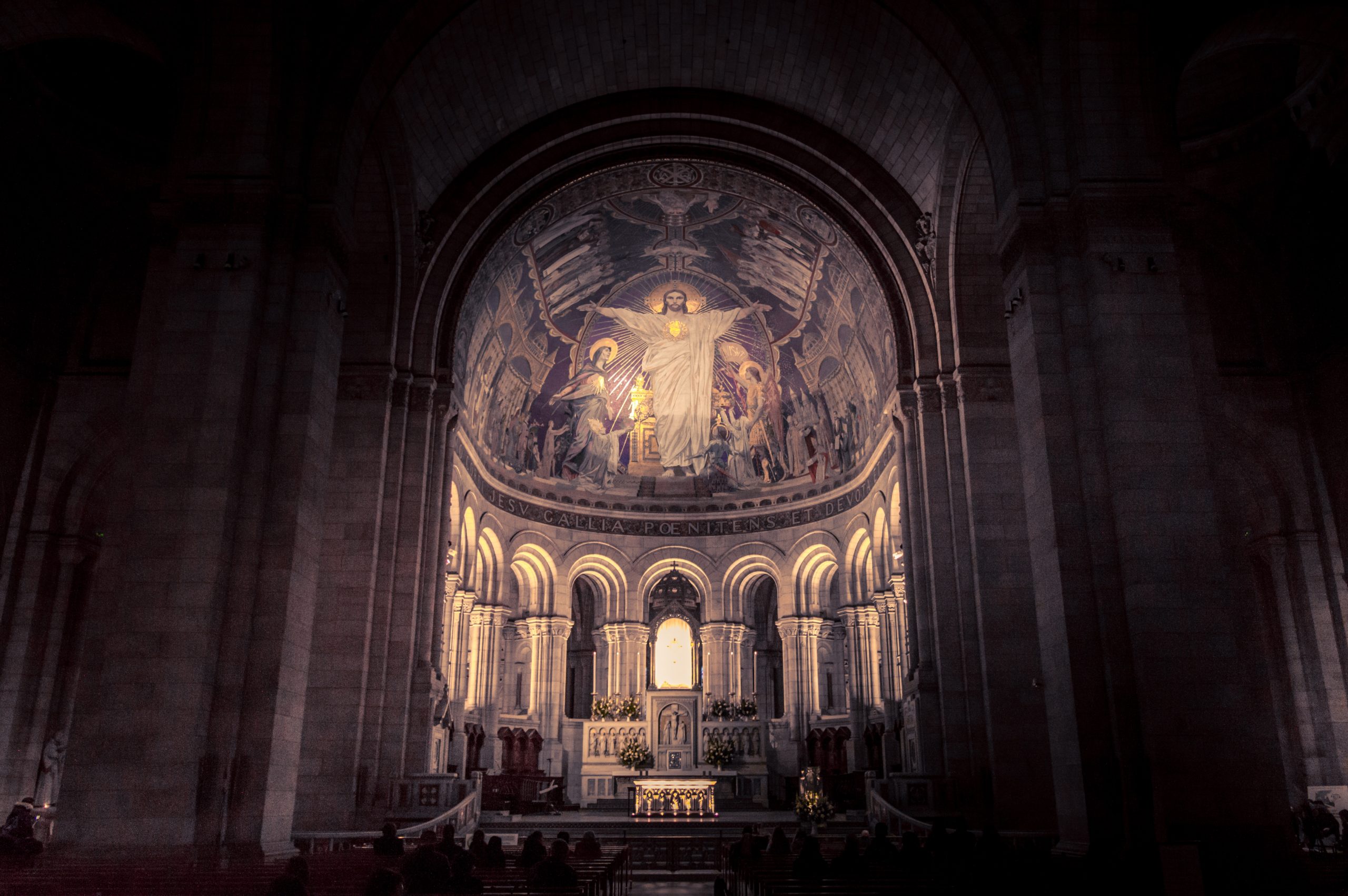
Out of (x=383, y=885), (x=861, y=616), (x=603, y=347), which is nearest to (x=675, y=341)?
(x=603, y=347)

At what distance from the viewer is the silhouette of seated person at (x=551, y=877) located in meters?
7.11

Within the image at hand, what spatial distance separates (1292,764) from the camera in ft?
56.5

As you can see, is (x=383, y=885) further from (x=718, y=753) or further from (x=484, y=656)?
(x=484, y=656)

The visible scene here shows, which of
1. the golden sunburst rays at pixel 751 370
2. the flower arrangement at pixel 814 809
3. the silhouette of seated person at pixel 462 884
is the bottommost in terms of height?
the flower arrangement at pixel 814 809

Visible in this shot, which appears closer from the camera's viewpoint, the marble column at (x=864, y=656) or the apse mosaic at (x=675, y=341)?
the apse mosaic at (x=675, y=341)

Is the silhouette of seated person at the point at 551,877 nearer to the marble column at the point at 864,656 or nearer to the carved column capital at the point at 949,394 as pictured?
the carved column capital at the point at 949,394

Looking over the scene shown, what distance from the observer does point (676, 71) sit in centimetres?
2020

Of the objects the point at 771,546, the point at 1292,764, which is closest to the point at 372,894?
the point at 1292,764

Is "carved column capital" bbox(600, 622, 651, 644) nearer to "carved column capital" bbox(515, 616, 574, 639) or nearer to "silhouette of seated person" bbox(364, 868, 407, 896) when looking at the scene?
"carved column capital" bbox(515, 616, 574, 639)

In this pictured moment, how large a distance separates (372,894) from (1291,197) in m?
19.9

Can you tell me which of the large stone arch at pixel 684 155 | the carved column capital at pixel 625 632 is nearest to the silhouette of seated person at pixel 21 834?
the large stone arch at pixel 684 155

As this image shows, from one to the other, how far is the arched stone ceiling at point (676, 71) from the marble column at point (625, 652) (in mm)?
15615

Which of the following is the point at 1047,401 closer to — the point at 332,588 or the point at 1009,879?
the point at 1009,879

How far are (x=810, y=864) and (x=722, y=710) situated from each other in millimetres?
20193
